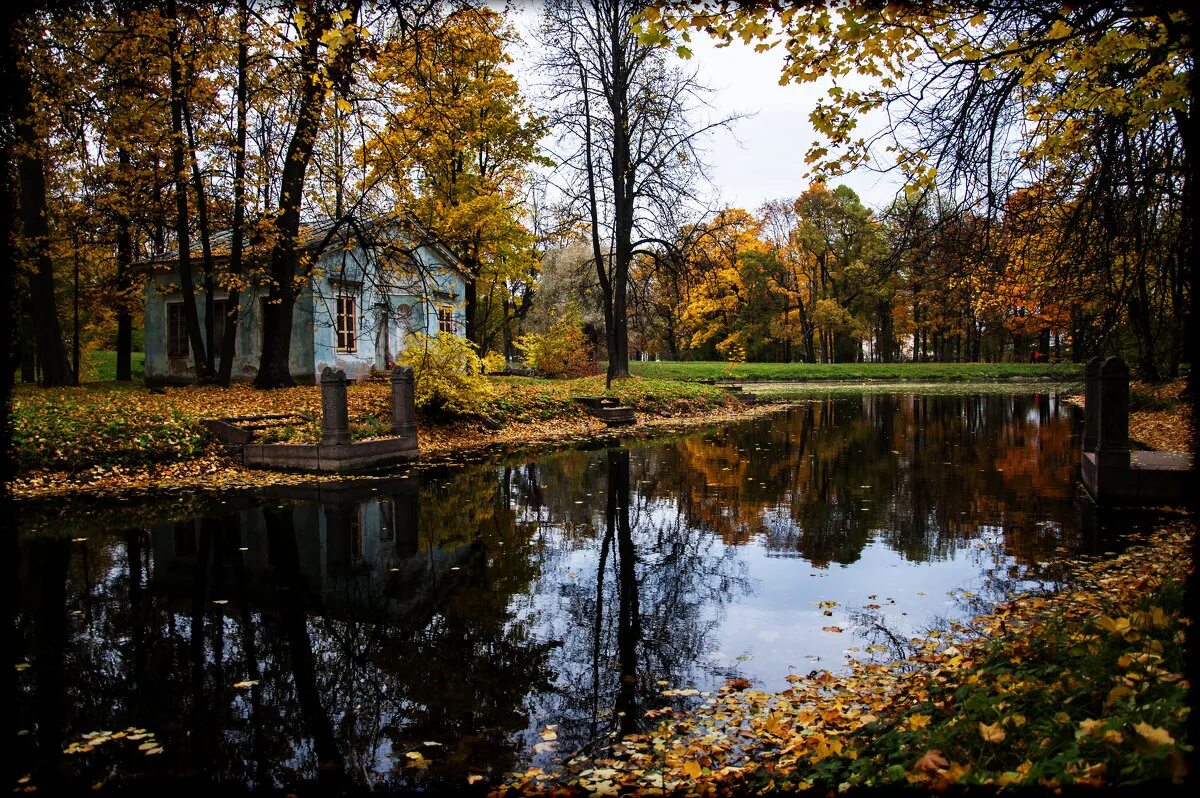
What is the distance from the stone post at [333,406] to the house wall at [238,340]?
1163cm

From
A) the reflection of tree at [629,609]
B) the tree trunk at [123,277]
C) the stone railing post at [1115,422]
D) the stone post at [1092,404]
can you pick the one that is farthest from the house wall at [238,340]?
the stone railing post at [1115,422]

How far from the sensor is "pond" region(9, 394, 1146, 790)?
3627mm

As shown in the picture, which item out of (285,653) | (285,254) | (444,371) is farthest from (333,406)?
(285,653)

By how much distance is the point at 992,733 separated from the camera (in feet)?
8.63

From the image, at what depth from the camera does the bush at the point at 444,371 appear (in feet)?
54.7

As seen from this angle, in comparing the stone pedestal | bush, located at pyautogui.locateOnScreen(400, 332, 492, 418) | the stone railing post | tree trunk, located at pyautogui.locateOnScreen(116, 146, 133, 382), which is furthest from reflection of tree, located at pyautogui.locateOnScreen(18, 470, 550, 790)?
tree trunk, located at pyautogui.locateOnScreen(116, 146, 133, 382)

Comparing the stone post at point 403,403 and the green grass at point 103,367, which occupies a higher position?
the green grass at point 103,367

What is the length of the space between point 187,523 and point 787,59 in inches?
320

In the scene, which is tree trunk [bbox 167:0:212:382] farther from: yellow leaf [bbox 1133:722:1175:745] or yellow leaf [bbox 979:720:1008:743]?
yellow leaf [bbox 1133:722:1175:745]

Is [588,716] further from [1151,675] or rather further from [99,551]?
[99,551]

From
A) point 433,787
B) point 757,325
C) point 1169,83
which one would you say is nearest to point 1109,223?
point 1169,83

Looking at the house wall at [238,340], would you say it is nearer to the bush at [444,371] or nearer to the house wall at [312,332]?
the house wall at [312,332]

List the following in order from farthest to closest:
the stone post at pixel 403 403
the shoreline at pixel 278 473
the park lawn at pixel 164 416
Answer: the stone post at pixel 403 403 < the park lawn at pixel 164 416 < the shoreline at pixel 278 473

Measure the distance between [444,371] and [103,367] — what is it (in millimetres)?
33400
